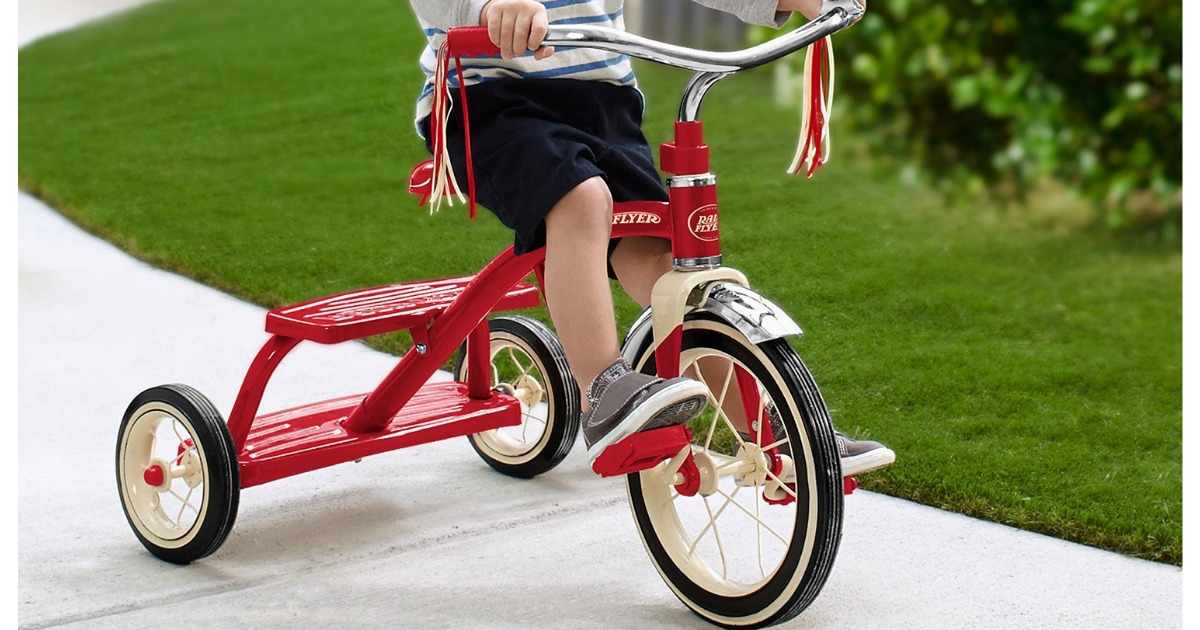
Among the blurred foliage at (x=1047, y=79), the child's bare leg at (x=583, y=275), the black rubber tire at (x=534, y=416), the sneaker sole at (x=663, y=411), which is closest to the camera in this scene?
the sneaker sole at (x=663, y=411)

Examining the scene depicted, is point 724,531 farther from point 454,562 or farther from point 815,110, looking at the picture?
point 815,110

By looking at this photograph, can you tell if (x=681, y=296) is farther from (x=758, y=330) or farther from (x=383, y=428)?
(x=383, y=428)

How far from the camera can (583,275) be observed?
2.20 meters

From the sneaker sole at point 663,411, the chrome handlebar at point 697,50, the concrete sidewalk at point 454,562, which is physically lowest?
the concrete sidewalk at point 454,562

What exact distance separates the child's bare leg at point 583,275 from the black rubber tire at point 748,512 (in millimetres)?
84

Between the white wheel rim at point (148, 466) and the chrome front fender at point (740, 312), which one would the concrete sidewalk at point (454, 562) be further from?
the chrome front fender at point (740, 312)

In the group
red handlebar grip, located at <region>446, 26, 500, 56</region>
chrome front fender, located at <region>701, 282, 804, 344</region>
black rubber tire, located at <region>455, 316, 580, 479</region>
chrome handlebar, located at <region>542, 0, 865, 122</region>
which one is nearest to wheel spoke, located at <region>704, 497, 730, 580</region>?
chrome front fender, located at <region>701, 282, 804, 344</region>

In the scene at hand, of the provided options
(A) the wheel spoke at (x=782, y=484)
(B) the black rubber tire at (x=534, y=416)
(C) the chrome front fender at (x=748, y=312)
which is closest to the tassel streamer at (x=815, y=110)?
(C) the chrome front fender at (x=748, y=312)

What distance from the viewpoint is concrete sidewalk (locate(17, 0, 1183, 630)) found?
2352mm

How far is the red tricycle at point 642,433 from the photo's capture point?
6.93 ft

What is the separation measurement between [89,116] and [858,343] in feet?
16.2

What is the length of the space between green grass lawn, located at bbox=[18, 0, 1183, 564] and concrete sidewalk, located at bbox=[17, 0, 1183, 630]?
224mm

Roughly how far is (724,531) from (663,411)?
649mm

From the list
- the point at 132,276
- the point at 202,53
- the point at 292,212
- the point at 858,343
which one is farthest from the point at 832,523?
the point at 202,53
